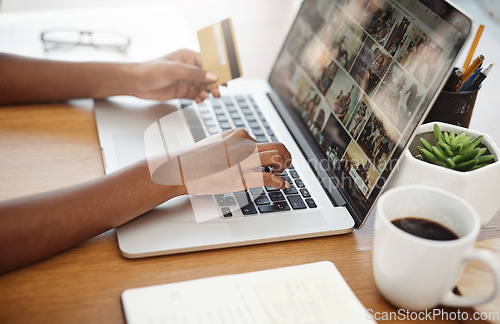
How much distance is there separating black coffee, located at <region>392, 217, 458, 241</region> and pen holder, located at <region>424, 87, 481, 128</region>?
0.23 m

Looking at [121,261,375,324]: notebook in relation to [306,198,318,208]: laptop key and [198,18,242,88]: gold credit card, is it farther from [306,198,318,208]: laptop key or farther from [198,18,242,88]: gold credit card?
[198,18,242,88]: gold credit card

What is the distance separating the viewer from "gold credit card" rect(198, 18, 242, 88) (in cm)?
84

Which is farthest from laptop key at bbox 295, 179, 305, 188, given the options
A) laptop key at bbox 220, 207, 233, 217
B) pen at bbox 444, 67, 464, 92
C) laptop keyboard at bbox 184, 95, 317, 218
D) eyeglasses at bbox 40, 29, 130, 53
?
eyeglasses at bbox 40, 29, 130, 53

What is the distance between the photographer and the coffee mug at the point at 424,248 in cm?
46

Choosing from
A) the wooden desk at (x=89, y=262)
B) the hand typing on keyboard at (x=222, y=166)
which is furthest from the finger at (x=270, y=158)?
the wooden desk at (x=89, y=262)

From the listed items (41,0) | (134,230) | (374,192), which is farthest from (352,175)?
(41,0)

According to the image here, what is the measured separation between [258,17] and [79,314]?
1024 mm

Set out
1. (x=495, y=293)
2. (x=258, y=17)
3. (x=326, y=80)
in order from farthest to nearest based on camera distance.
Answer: (x=258, y=17), (x=326, y=80), (x=495, y=293)

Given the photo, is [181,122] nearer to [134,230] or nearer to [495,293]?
[134,230]

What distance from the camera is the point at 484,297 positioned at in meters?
0.47

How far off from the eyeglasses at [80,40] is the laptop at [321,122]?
0.21m

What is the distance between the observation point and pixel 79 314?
49cm

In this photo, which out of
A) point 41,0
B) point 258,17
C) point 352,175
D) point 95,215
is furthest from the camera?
point 41,0

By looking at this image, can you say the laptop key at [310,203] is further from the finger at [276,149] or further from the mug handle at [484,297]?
the mug handle at [484,297]
